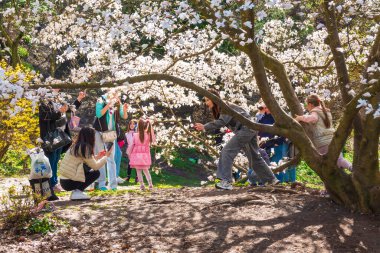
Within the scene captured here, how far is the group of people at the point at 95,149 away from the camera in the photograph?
8906 millimetres

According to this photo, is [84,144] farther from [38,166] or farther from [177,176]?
[177,176]

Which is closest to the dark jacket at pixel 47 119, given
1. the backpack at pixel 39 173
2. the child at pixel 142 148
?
the child at pixel 142 148

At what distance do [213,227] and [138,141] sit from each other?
4.74 m

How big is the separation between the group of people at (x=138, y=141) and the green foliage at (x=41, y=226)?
5.07 feet

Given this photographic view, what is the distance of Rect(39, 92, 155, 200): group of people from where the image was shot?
29.2ft

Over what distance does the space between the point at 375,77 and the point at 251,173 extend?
11.5 feet

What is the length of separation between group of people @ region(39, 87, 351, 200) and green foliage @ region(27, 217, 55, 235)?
1545 millimetres

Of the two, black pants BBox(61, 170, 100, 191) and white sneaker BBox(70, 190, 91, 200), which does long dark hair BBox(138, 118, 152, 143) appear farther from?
white sneaker BBox(70, 190, 91, 200)

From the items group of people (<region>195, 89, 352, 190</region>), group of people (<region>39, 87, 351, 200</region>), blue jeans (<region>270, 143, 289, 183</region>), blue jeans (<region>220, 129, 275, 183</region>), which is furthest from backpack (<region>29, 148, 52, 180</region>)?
blue jeans (<region>270, 143, 289, 183</region>)

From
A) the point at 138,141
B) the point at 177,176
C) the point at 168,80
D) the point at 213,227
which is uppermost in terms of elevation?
the point at 168,80

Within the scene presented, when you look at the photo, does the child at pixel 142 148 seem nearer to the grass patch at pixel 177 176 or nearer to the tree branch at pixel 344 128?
the grass patch at pixel 177 176

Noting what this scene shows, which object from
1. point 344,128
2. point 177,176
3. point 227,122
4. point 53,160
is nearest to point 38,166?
point 53,160

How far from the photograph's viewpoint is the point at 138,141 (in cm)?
1146

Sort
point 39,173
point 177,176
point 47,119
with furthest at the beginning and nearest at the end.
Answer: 1. point 177,176
2. point 47,119
3. point 39,173
